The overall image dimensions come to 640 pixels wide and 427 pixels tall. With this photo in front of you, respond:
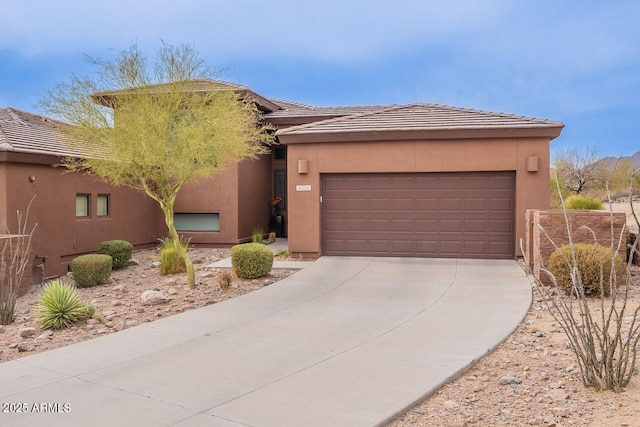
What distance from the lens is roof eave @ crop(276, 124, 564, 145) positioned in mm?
14594

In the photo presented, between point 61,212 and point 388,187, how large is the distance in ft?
31.2

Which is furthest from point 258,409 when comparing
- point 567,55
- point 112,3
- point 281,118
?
point 567,55

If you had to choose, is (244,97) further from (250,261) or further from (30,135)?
(250,261)

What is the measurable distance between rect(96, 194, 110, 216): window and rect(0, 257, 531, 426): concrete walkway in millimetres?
8783

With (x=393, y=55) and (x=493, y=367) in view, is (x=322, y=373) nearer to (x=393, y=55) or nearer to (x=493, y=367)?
(x=493, y=367)

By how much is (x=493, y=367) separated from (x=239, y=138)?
818 cm

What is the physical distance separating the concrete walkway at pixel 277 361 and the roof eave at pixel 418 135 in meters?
5.30

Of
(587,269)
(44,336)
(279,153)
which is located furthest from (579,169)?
(44,336)

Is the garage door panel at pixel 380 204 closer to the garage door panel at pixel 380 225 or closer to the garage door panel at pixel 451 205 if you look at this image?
the garage door panel at pixel 380 225

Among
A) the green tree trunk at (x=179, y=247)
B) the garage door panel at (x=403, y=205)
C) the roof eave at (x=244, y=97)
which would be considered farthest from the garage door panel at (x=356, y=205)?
the green tree trunk at (x=179, y=247)

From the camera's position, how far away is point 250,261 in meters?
12.3

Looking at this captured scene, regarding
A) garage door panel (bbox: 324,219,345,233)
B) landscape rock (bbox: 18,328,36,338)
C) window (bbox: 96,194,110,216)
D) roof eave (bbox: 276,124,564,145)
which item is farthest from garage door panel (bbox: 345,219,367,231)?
landscape rock (bbox: 18,328,36,338)

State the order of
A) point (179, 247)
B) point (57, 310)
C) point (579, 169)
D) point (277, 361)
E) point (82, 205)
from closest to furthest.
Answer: point (277, 361), point (57, 310), point (179, 247), point (82, 205), point (579, 169)

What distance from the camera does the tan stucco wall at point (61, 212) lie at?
13.7 metres
